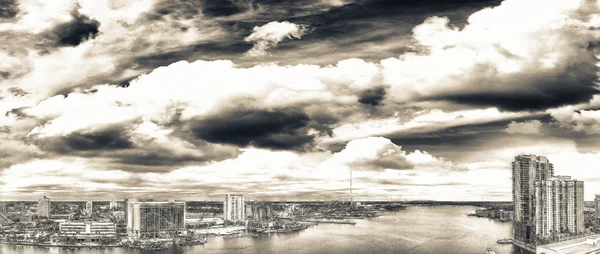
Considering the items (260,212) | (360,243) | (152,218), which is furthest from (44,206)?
(360,243)

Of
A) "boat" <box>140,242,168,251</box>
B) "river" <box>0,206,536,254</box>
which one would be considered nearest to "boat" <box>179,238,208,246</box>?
"river" <box>0,206,536,254</box>

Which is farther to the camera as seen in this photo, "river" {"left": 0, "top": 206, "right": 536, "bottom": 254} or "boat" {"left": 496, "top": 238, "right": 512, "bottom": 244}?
"boat" {"left": 496, "top": 238, "right": 512, "bottom": 244}

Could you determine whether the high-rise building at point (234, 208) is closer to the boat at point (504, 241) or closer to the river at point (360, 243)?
the river at point (360, 243)

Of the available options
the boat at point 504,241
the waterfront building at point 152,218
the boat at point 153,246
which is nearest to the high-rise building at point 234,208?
the waterfront building at point 152,218

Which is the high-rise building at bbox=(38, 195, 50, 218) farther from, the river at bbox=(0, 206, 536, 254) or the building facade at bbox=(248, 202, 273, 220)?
the river at bbox=(0, 206, 536, 254)

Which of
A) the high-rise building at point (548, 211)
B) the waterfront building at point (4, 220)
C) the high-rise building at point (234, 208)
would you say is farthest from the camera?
the high-rise building at point (234, 208)
